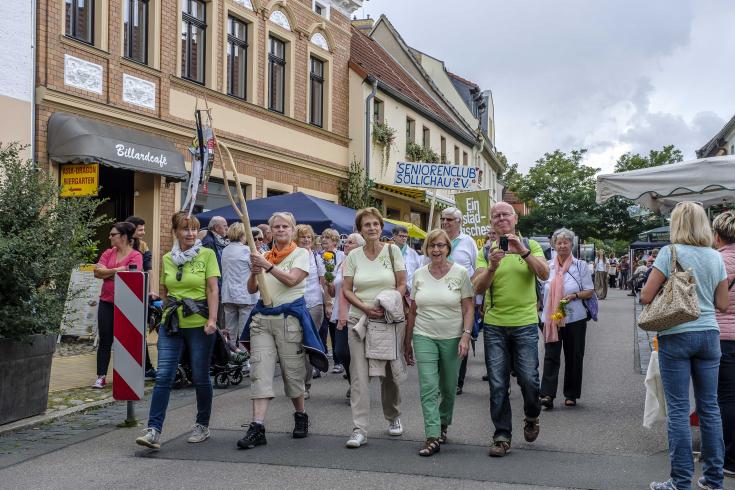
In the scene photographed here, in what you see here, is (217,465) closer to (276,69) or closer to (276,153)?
(276,153)

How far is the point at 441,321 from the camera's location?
6211 mm

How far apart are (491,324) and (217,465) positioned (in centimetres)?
223

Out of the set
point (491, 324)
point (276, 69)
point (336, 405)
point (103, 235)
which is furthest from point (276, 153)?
point (491, 324)

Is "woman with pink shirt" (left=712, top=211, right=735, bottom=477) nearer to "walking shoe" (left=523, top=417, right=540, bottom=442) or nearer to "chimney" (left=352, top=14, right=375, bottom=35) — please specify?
"walking shoe" (left=523, top=417, right=540, bottom=442)

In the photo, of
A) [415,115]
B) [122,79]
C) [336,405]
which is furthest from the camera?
[415,115]

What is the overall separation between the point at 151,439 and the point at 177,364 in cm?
63

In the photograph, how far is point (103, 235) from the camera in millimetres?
15328

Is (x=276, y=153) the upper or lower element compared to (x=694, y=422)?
upper

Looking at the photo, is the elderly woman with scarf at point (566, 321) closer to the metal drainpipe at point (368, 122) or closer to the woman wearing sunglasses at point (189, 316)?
the woman wearing sunglasses at point (189, 316)

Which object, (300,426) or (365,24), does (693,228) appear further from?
(365,24)

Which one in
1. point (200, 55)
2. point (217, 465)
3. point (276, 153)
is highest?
point (200, 55)

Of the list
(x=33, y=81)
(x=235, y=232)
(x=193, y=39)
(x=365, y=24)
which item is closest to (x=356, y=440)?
(x=235, y=232)

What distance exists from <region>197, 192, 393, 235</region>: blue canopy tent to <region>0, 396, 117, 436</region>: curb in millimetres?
5742

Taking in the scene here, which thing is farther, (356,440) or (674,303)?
(356,440)
